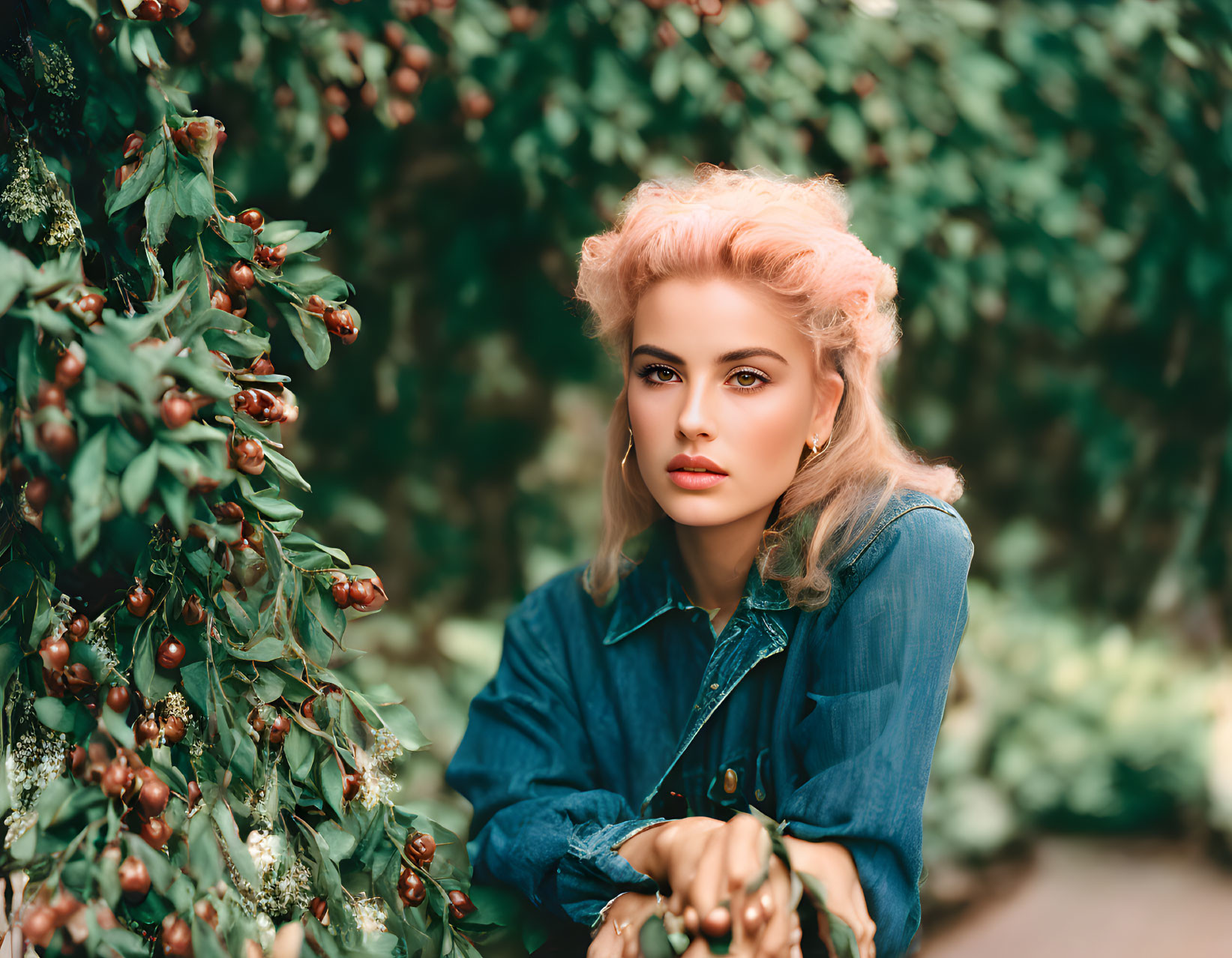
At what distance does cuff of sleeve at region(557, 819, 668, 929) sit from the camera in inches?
49.4

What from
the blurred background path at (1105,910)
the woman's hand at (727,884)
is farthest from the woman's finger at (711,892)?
the blurred background path at (1105,910)

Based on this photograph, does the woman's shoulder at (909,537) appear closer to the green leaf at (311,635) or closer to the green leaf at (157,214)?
the green leaf at (311,635)

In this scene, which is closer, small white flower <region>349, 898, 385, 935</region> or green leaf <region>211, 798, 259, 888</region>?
green leaf <region>211, 798, 259, 888</region>

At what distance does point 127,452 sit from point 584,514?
225 centimetres

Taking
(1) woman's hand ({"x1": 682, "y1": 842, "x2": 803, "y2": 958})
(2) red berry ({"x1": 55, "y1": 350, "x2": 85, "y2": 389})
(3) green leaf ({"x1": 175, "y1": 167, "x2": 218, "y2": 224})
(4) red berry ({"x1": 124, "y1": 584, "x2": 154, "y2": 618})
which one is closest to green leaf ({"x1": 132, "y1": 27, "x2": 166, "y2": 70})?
(3) green leaf ({"x1": 175, "y1": 167, "x2": 218, "y2": 224})

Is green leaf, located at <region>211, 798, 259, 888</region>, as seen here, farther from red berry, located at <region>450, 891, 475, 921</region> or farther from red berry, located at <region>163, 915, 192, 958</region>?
red berry, located at <region>450, 891, 475, 921</region>

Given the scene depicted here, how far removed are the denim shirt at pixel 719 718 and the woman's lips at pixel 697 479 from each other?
18 centimetres

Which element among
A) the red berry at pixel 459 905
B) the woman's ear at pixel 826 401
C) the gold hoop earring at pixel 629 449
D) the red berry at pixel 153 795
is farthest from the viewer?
the gold hoop earring at pixel 629 449

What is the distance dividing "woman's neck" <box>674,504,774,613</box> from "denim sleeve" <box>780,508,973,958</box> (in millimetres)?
196

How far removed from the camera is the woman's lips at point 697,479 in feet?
4.59

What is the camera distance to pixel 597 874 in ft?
4.25

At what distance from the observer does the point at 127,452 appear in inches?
36.6

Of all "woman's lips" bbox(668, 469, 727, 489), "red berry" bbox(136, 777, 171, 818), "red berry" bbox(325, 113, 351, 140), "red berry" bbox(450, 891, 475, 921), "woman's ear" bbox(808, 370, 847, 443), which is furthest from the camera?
"red berry" bbox(325, 113, 351, 140)

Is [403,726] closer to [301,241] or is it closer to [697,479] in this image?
[697,479]
